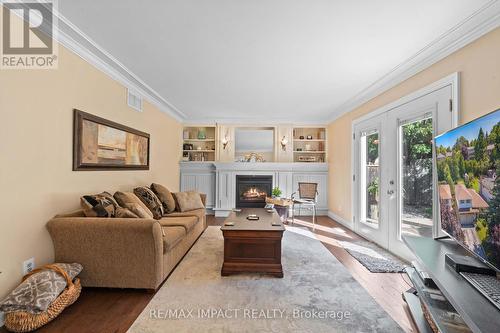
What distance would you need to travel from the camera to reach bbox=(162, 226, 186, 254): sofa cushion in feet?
8.04

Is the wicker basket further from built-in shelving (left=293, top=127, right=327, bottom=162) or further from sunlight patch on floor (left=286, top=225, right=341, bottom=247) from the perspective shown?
built-in shelving (left=293, top=127, right=327, bottom=162)

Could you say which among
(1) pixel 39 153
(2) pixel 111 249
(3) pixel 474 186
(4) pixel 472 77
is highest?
(4) pixel 472 77

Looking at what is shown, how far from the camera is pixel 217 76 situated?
138 inches

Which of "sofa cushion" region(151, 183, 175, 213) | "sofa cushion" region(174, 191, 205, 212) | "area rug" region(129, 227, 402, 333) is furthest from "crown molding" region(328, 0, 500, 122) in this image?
"sofa cushion" region(151, 183, 175, 213)

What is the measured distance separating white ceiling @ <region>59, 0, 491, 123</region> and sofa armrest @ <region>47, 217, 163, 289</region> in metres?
1.91

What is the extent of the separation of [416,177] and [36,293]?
401 cm

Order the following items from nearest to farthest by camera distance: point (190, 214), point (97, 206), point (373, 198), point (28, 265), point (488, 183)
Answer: point (488, 183) < point (28, 265) < point (97, 206) < point (190, 214) < point (373, 198)

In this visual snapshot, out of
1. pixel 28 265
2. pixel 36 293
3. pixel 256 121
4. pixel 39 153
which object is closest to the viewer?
pixel 36 293

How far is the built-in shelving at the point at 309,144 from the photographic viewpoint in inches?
253

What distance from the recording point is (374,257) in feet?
10.6

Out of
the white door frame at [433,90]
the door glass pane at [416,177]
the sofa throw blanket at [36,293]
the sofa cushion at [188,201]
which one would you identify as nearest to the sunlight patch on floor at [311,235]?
the door glass pane at [416,177]

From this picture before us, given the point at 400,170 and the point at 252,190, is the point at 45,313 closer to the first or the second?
the point at 400,170

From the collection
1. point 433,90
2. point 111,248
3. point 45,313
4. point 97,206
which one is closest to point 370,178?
point 433,90

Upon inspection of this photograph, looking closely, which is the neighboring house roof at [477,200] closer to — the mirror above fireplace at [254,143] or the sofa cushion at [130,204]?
the sofa cushion at [130,204]
